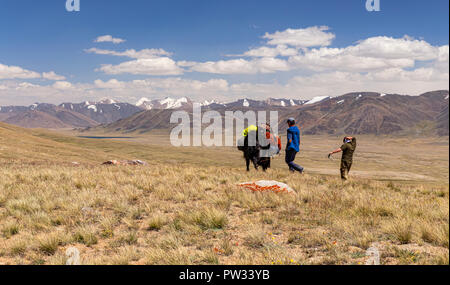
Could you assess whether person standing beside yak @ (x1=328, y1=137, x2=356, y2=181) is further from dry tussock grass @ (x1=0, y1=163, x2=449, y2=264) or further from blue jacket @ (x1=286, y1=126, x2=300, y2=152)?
dry tussock grass @ (x1=0, y1=163, x2=449, y2=264)

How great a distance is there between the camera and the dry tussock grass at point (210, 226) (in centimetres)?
521

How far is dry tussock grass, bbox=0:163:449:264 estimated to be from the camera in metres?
5.21

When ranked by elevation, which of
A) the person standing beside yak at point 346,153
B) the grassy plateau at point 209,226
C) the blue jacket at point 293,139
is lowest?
the grassy plateau at point 209,226

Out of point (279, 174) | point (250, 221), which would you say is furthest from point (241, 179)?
point (250, 221)

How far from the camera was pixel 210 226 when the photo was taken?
6.86 metres

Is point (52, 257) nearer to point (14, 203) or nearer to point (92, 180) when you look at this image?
point (14, 203)

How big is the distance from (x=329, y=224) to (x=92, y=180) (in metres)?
8.99

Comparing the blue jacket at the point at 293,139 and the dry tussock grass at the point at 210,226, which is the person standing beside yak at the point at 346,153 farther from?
the dry tussock grass at the point at 210,226

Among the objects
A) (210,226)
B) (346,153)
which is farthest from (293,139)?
(210,226)

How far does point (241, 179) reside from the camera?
12.4m

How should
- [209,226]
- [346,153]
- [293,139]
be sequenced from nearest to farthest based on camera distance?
1. [209,226]
2. [346,153]
3. [293,139]

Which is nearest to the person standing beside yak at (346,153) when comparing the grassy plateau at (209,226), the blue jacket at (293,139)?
the blue jacket at (293,139)

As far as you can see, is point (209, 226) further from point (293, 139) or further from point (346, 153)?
point (346, 153)

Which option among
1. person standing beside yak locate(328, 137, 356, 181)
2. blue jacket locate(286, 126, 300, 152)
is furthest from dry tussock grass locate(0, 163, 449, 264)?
blue jacket locate(286, 126, 300, 152)
